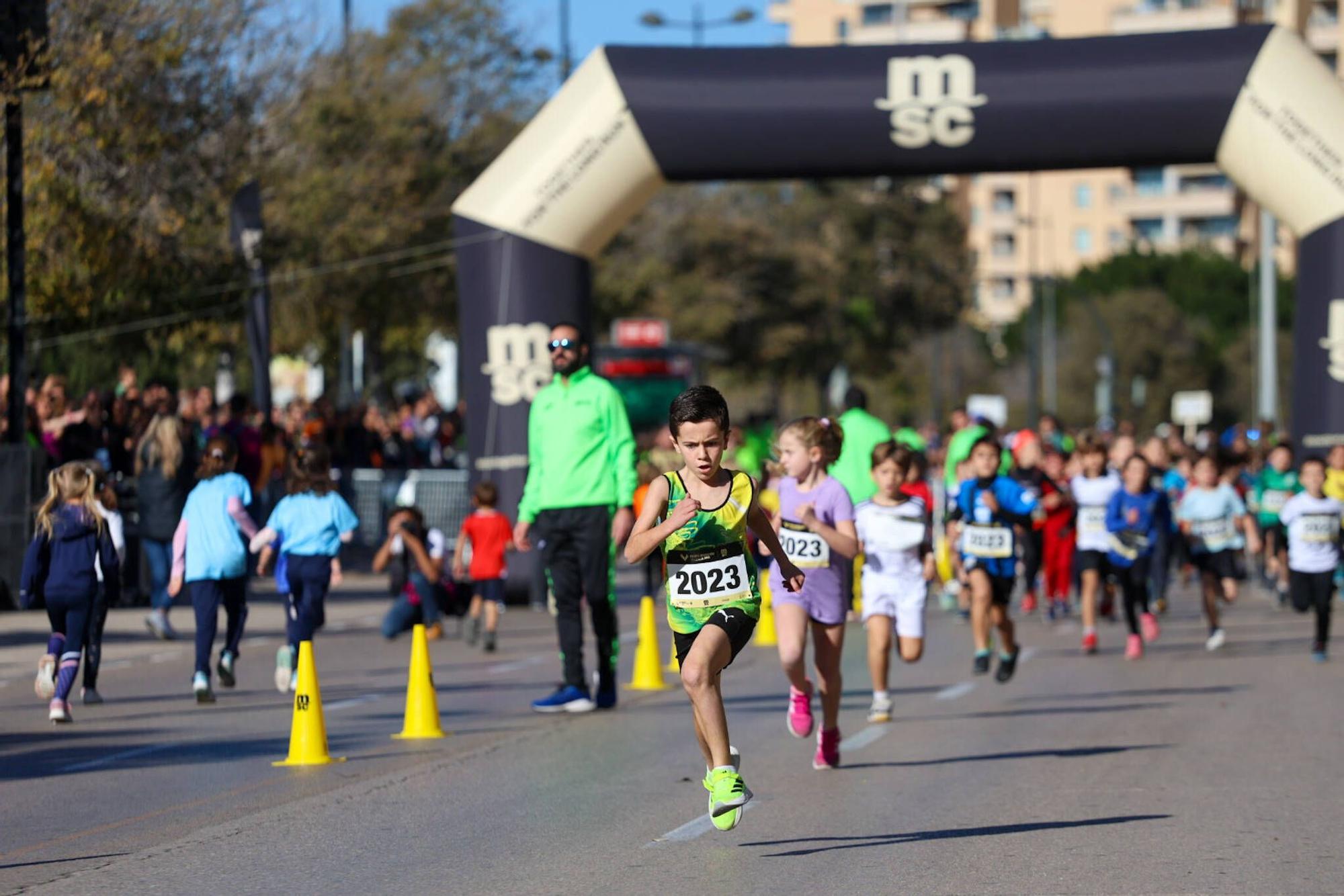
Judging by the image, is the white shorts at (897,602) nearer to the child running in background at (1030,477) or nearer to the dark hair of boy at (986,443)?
the dark hair of boy at (986,443)

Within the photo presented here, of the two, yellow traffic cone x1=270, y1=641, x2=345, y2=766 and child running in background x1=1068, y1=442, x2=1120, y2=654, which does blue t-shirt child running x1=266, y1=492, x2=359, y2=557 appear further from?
child running in background x1=1068, y1=442, x2=1120, y2=654

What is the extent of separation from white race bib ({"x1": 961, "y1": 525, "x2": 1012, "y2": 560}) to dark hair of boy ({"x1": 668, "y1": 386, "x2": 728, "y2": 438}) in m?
6.49

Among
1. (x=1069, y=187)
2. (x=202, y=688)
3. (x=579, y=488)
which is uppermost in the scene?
(x=1069, y=187)

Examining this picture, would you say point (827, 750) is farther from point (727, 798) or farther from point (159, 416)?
point (159, 416)

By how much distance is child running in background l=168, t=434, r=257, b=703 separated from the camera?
13117mm

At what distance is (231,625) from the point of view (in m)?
13.7

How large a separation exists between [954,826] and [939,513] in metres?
20.3

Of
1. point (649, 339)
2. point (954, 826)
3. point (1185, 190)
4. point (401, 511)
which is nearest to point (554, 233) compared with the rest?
point (401, 511)

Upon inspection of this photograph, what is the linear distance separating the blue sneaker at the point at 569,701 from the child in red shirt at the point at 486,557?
176 inches

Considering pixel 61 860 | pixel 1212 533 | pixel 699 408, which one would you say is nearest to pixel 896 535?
pixel 699 408

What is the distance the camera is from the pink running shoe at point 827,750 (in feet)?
33.0

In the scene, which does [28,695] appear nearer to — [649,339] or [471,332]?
[471,332]

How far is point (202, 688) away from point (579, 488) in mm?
2843

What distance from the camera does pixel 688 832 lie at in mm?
8297
